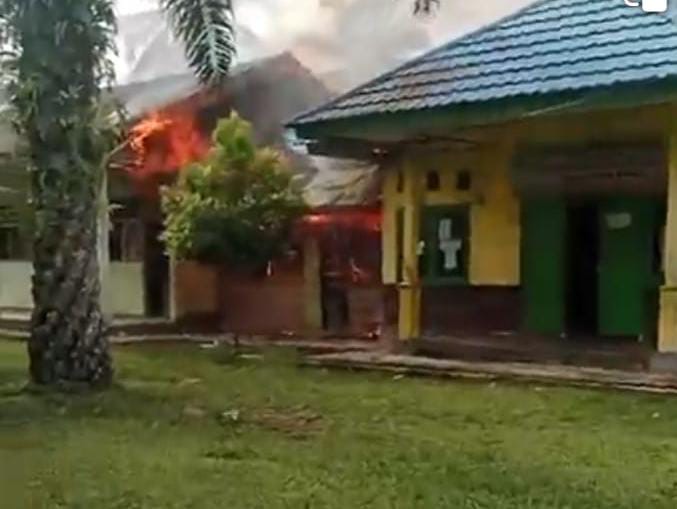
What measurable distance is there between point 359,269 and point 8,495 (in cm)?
1495

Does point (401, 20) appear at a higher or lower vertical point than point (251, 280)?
higher

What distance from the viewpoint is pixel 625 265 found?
51.7 ft

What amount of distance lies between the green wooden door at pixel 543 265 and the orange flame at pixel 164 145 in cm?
773

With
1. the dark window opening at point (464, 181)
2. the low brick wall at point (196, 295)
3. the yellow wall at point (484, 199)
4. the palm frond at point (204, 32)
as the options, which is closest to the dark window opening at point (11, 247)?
the low brick wall at point (196, 295)

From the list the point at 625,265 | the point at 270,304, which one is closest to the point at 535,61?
the point at 625,265

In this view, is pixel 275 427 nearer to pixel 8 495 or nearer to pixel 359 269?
pixel 8 495

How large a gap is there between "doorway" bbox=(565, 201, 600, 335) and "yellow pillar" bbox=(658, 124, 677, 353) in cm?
244

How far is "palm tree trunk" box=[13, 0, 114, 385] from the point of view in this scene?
39.0 ft

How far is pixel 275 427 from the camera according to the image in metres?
10.1

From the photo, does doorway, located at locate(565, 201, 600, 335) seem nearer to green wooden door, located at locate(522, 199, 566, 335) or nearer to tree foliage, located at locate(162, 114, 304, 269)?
green wooden door, located at locate(522, 199, 566, 335)

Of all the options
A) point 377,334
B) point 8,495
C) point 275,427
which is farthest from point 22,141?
point 377,334

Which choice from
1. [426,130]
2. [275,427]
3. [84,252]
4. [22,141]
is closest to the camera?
[275,427]

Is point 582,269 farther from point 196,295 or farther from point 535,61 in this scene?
point 196,295

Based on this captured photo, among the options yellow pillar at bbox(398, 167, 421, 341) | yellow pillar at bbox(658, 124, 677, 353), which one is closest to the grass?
yellow pillar at bbox(658, 124, 677, 353)
